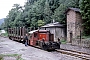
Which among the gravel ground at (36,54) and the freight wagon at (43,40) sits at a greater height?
the freight wagon at (43,40)

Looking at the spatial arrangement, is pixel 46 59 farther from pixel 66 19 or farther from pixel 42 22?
pixel 42 22

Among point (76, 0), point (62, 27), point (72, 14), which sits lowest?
point (62, 27)

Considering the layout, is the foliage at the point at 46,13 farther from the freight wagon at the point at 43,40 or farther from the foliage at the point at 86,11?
the freight wagon at the point at 43,40

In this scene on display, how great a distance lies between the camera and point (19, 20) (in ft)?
182

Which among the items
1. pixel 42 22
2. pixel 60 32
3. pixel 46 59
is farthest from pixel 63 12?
pixel 46 59

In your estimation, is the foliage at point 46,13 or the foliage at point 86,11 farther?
the foliage at point 46,13

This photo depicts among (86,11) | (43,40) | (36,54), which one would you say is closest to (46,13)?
(86,11)

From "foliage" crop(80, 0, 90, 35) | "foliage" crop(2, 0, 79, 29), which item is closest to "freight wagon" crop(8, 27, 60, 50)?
"foliage" crop(80, 0, 90, 35)

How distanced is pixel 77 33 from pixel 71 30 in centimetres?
135

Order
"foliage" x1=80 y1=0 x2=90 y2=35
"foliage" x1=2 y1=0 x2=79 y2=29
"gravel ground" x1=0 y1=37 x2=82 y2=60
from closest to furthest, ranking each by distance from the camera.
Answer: "gravel ground" x1=0 y1=37 x2=82 y2=60
"foliage" x1=80 y1=0 x2=90 y2=35
"foliage" x1=2 y1=0 x2=79 y2=29

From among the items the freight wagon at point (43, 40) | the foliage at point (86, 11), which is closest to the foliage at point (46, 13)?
the foliage at point (86, 11)

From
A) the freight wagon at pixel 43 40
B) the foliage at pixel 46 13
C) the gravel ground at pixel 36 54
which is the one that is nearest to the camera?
the gravel ground at pixel 36 54

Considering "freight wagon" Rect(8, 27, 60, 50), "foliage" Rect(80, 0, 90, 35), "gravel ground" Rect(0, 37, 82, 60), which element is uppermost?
"foliage" Rect(80, 0, 90, 35)

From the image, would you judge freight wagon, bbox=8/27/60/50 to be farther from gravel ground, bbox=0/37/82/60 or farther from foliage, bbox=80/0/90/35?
foliage, bbox=80/0/90/35
